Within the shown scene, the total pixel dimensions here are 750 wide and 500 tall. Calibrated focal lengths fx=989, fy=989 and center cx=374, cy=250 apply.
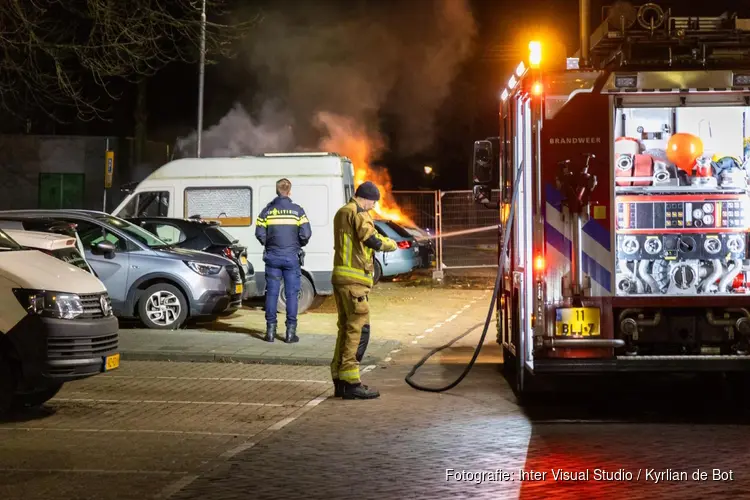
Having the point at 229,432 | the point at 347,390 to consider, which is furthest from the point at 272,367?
the point at 229,432

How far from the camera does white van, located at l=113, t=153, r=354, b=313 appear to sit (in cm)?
1652

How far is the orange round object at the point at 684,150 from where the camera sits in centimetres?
813

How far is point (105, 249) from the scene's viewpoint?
13328mm

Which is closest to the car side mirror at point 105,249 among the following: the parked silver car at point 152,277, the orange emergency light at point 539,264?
the parked silver car at point 152,277

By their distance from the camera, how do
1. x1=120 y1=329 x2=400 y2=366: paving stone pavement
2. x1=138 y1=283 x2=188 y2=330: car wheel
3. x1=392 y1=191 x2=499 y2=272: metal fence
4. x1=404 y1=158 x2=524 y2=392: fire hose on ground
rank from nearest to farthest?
x1=404 y1=158 x2=524 y2=392: fire hose on ground, x1=120 y1=329 x2=400 y2=366: paving stone pavement, x1=138 y1=283 x2=188 y2=330: car wheel, x1=392 y1=191 x2=499 y2=272: metal fence

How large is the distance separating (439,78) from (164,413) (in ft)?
62.9

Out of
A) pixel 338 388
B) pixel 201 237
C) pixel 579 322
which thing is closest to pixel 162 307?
pixel 201 237

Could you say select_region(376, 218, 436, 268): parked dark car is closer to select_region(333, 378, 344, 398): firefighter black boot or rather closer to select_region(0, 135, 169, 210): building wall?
select_region(333, 378, 344, 398): firefighter black boot

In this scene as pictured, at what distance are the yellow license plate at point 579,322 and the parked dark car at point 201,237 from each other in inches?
326

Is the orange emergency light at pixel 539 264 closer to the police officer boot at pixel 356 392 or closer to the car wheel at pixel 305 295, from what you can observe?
the police officer boot at pixel 356 392

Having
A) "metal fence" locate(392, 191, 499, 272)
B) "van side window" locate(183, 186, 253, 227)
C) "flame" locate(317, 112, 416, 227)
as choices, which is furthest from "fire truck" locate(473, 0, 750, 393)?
"flame" locate(317, 112, 416, 227)

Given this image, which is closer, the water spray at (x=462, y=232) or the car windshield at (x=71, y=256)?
the car windshield at (x=71, y=256)

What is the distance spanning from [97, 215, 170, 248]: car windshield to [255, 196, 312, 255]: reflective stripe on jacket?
2.41 m

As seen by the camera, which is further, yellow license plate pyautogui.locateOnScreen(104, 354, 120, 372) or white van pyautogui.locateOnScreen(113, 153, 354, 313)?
white van pyautogui.locateOnScreen(113, 153, 354, 313)
